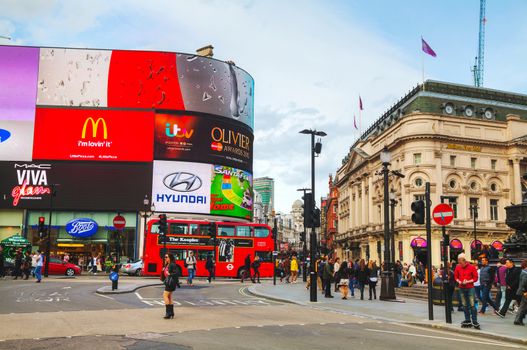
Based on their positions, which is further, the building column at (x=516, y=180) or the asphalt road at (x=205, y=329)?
the building column at (x=516, y=180)

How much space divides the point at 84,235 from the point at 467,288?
171 ft

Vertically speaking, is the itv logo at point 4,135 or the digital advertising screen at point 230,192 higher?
the itv logo at point 4,135

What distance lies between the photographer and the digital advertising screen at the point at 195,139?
61.9 metres

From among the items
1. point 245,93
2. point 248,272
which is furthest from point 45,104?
point 248,272

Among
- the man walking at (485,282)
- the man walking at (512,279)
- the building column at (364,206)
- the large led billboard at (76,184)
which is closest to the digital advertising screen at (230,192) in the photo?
the large led billboard at (76,184)

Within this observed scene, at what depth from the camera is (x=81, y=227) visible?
195 ft

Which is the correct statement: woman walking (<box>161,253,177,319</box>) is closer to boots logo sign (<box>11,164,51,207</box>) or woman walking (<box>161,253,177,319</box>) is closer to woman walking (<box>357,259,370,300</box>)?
woman walking (<box>357,259,370,300</box>)

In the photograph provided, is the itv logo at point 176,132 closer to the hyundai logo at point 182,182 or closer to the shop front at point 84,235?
the hyundai logo at point 182,182

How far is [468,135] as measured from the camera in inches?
2736

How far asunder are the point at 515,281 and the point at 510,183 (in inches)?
2304

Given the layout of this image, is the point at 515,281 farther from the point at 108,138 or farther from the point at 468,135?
the point at 468,135

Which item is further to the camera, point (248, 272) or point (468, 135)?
point (468, 135)

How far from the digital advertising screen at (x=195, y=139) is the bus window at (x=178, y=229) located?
21747 millimetres

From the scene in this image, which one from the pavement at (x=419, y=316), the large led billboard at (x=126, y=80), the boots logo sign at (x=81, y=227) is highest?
the large led billboard at (x=126, y=80)
